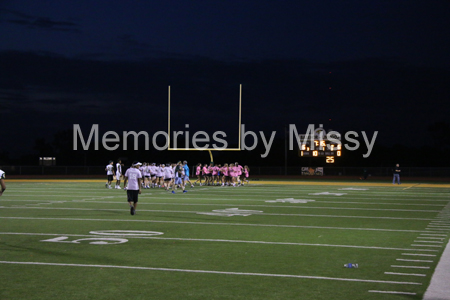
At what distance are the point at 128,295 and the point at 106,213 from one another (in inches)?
340

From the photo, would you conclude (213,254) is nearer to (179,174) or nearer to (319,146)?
(179,174)

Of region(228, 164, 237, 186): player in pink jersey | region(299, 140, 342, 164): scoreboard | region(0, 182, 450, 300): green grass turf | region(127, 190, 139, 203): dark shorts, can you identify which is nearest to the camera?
region(0, 182, 450, 300): green grass turf

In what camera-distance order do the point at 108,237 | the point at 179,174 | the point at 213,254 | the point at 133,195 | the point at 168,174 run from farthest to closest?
the point at 168,174
the point at 179,174
the point at 133,195
the point at 108,237
the point at 213,254

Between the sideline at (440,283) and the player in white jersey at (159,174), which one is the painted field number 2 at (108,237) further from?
the player in white jersey at (159,174)

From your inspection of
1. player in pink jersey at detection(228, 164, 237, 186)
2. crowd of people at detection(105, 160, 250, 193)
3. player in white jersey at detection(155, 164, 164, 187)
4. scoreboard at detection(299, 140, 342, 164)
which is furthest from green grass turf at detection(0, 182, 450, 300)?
scoreboard at detection(299, 140, 342, 164)

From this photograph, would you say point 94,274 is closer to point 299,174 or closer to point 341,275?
point 341,275

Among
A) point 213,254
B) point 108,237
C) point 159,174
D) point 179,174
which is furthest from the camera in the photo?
point 159,174

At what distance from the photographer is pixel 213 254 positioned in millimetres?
7941

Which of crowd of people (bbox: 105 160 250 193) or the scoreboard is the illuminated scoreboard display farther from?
crowd of people (bbox: 105 160 250 193)

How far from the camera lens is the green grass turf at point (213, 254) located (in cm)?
583

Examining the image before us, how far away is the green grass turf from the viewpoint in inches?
230

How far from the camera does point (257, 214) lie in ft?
45.5

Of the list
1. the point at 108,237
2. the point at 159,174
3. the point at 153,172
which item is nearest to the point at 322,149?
the point at 159,174

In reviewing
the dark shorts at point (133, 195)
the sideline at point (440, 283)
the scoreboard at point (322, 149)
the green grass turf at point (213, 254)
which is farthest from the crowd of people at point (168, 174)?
the sideline at point (440, 283)
